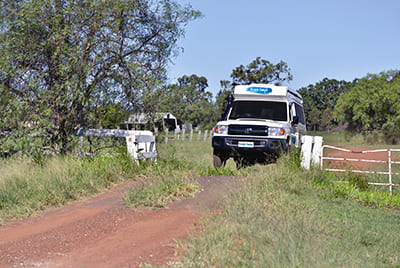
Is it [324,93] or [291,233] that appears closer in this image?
[291,233]

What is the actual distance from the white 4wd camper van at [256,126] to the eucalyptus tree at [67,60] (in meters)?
2.54

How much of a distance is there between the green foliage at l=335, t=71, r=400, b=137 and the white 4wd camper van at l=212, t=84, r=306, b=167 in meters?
28.9

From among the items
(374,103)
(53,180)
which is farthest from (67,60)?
(374,103)

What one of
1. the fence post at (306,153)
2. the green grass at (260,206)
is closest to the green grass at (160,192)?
the green grass at (260,206)

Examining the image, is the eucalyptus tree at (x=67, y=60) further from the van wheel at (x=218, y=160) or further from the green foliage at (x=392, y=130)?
the green foliage at (x=392, y=130)

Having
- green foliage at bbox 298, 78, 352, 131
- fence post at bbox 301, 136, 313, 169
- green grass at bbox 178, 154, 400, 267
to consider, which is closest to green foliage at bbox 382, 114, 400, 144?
fence post at bbox 301, 136, 313, 169

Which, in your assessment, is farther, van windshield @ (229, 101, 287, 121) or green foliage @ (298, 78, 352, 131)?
green foliage @ (298, 78, 352, 131)

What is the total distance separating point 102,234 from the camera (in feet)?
21.9

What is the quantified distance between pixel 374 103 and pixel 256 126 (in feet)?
109

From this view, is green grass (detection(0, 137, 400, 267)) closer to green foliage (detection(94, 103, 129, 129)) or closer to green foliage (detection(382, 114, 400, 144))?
green foliage (detection(94, 103, 129, 129))

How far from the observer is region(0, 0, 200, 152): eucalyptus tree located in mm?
10930

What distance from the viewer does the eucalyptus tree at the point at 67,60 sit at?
10.9 metres

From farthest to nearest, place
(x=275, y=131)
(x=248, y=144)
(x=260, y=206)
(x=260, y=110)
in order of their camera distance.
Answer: (x=260, y=110), (x=248, y=144), (x=275, y=131), (x=260, y=206)

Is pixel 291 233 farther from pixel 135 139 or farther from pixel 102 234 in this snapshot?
pixel 135 139
